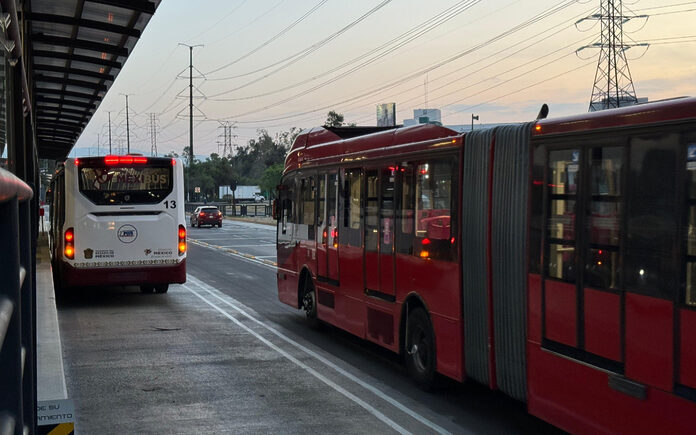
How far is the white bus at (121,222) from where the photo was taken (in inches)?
672

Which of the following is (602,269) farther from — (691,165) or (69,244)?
(69,244)

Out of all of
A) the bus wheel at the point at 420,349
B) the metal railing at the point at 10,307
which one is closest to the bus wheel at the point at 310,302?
the bus wheel at the point at 420,349


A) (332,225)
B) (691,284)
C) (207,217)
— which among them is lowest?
(207,217)

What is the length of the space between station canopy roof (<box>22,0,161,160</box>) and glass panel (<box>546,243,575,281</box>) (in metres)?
5.47

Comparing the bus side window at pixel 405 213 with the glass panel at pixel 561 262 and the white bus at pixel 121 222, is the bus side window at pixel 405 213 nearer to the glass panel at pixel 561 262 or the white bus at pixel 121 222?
the glass panel at pixel 561 262

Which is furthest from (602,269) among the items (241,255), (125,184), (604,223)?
(241,255)

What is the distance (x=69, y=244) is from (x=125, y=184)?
1557mm

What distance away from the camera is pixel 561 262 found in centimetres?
719

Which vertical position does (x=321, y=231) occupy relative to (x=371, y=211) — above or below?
below

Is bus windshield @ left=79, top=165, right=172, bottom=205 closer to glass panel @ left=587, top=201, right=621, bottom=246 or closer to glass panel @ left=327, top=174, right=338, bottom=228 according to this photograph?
glass panel @ left=327, top=174, right=338, bottom=228

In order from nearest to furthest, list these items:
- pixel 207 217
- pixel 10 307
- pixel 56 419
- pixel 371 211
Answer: pixel 10 307 < pixel 56 419 < pixel 371 211 < pixel 207 217

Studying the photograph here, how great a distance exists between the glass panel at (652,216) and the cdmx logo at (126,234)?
1260cm

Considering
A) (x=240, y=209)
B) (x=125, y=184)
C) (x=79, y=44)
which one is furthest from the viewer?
(x=240, y=209)

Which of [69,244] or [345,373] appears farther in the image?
[69,244]
